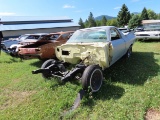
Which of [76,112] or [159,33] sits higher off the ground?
[159,33]

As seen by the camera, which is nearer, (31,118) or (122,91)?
(31,118)

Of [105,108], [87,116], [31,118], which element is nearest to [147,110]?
[105,108]

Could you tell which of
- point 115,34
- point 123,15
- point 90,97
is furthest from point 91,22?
point 90,97

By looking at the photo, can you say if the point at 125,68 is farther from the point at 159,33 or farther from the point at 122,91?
the point at 159,33

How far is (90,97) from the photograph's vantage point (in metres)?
4.36

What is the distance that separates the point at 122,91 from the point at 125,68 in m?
2.04

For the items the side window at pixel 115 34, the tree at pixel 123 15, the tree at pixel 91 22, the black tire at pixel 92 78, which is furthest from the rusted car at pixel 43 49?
the tree at pixel 91 22

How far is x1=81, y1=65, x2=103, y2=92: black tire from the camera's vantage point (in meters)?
4.26

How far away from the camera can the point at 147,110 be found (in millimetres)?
3711

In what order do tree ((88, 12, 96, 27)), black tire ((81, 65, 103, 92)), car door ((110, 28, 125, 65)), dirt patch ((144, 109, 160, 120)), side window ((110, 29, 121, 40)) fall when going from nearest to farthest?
1. dirt patch ((144, 109, 160, 120))
2. black tire ((81, 65, 103, 92))
3. car door ((110, 28, 125, 65))
4. side window ((110, 29, 121, 40))
5. tree ((88, 12, 96, 27))

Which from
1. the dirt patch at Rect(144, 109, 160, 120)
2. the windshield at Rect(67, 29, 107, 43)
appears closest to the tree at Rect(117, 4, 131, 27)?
the windshield at Rect(67, 29, 107, 43)

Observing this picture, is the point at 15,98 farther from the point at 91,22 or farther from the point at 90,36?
the point at 91,22

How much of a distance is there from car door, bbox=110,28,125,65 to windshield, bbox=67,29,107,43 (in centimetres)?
38

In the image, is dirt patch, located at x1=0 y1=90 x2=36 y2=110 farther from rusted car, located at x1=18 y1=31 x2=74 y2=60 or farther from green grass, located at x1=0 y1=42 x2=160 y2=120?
rusted car, located at x1=18 y1=31 x2=74 y2=60
